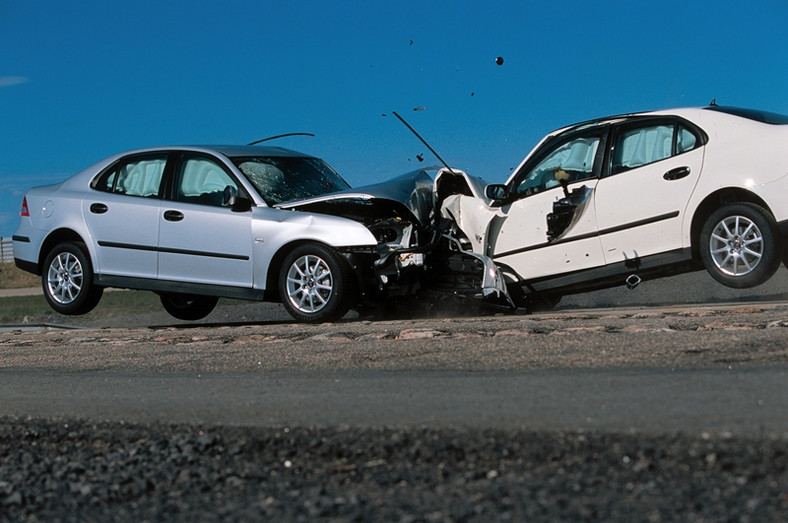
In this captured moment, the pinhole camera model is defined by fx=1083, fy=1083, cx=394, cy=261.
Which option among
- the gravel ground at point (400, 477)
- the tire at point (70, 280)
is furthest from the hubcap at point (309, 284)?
the gravel ground at point (400, 477)

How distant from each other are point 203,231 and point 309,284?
1.19m

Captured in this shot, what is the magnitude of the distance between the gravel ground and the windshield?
5.90 m

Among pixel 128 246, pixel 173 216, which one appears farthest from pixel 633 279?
pixel 128 246

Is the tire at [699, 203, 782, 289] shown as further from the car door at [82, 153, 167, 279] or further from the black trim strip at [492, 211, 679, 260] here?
the car door at [82, 153, 167, 279]

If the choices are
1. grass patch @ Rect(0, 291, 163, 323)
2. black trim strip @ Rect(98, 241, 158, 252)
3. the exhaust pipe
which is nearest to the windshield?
black trim strip @ Rect(98, 241, 158, 252)

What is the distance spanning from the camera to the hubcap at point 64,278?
10.6m

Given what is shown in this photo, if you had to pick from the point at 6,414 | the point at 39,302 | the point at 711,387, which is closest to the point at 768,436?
the point at 711,387

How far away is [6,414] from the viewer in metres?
5.19

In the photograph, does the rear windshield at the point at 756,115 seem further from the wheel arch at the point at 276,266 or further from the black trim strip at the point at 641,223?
the wheel arch at the point at 276,266

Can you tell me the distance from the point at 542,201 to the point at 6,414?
5.47m

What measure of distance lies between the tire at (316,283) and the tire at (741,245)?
118 inches

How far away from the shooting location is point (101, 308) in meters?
19.6

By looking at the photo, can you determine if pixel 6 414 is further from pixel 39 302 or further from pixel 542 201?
pixel 39 302

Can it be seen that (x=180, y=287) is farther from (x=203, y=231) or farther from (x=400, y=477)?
(x=400, y=477)
